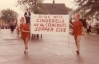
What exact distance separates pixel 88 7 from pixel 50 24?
121 feet

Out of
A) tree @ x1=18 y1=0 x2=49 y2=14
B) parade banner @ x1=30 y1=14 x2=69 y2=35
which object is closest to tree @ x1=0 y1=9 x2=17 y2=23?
tree @ x1=18 y1=0 x2=49 y2=14

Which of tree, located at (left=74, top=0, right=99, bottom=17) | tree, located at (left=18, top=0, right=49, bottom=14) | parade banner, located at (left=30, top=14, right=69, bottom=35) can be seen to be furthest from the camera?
tree, located at (left=18, top=0, right=49, bottom=14)

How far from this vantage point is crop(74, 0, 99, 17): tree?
50075 millimetres

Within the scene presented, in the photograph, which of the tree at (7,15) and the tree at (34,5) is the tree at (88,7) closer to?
the tree at (34,5)

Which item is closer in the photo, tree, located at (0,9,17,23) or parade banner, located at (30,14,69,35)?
parade banner, located at (30,14,69,35)

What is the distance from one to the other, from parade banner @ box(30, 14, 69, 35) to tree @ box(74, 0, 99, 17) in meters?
34.3

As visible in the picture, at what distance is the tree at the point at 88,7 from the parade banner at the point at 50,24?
112 ft

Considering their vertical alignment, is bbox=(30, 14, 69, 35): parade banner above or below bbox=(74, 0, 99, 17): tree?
below

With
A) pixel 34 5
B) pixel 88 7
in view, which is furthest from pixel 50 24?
pixel 34 5

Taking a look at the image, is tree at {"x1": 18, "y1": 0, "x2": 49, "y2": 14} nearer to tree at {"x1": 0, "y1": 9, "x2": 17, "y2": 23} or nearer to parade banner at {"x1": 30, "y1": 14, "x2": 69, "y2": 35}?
parade banner at {"x1": 30, "y1": 14, "x2": 69, "y2": 35}

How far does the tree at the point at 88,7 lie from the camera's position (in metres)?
50.1

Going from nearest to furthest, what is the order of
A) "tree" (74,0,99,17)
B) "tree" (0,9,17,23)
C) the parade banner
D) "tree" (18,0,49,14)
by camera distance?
→ 1. the parade banner
2. "tree" (74,0,99,17)
3. "tree" (18,0,49,14)
4. "tree" (0,9,17,23)

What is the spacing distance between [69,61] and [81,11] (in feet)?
137

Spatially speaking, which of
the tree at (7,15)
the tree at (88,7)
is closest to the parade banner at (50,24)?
the tree at (88,7)
